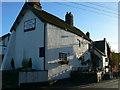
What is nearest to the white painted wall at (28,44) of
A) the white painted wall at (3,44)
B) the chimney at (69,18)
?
the white painted wall at (3,44)

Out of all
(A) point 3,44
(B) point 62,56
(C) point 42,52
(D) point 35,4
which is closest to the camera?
(C) point 42,52

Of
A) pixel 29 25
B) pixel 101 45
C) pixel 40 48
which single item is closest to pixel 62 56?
pixel 40 48

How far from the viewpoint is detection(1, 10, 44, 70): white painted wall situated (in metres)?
18.7

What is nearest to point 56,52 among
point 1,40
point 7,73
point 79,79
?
point 79,79

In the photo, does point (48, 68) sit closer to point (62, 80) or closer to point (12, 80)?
point (62, 80)

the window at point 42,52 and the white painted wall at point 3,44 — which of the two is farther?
the white painted wall at point 3,44

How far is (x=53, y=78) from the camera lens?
18422 mm

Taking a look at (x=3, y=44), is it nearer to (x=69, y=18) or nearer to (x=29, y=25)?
(x=29, y=25)

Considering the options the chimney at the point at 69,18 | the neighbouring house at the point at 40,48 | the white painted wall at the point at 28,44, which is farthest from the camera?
the chimney at the point at 69,18

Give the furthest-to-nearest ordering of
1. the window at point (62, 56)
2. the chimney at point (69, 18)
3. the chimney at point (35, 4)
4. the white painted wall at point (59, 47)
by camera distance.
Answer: the chimney at point (69, 18)
the chimney at point (35, 4)
the window at point (62, 56)
the white painted wall at point (59, 47)

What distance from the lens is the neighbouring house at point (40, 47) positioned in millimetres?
18266

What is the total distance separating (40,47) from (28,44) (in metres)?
2.42

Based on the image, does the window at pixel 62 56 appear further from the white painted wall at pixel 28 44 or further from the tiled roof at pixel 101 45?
the tiled roof at pixel 101 45

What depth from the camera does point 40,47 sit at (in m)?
18.6
